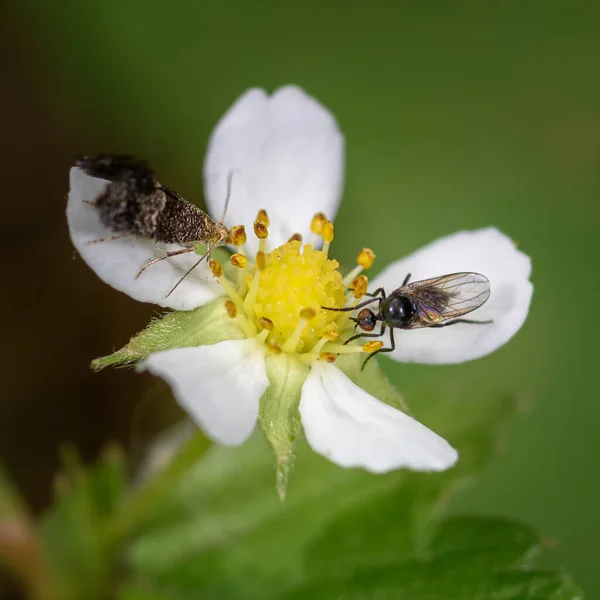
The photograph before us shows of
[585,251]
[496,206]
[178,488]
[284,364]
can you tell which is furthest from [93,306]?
[585,251]

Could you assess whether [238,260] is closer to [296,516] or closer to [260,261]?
[260,261]

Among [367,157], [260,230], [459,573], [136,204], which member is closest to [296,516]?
[459,573]

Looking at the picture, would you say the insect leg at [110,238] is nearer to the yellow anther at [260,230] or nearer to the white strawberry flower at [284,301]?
the white strawberry flower at [284,301]

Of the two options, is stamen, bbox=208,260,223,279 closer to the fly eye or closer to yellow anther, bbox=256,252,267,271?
yellow anther, bbox=256,252,267,271

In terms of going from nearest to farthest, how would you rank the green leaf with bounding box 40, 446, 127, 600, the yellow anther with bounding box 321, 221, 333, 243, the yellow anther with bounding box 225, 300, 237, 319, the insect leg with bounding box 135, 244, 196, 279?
the insect leg with bounding box 135, 244, 196, 279, the yellow anther with bounding box 225, 300, 237, 319, the yellow anther with bounding box 321, 221, 333, 243, the green leaf with bounding box 40, 446, 127, 600

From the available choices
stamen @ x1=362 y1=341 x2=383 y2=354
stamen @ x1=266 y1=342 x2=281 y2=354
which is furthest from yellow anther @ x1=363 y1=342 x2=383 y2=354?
stamen @ x1=266 y1=342 x2=281 y2=354

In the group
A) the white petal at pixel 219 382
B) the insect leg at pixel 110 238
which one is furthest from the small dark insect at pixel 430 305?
the insect leg at pixel 110 238
